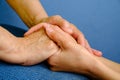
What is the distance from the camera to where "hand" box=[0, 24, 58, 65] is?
73 centimetres

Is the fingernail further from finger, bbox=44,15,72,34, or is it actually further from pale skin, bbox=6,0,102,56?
pale skin, bbox=6,0,102,56

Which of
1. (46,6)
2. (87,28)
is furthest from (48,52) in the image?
(87,28)

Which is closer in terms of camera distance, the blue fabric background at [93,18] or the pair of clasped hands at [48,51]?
the pair of clasped hands at [48,51]

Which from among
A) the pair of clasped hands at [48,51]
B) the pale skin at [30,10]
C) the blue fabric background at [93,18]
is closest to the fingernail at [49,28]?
→ the pair of clasped hands at [48,51]

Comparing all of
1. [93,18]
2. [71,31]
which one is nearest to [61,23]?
[71,31]

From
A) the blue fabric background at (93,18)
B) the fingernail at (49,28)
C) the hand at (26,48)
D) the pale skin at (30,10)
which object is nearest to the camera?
the hand at (26,48)

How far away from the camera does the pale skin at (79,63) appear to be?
770 millimetres

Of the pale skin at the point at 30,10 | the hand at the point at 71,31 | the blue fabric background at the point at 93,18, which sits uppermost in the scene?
the blue fabric background at the point at 93,18

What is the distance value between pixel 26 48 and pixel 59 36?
14cm

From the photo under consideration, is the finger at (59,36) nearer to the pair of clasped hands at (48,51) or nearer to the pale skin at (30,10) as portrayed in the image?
the pair of clasped hands at (48,51)

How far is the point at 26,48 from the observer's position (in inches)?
31.2

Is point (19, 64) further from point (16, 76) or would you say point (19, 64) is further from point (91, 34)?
point (91, 34)

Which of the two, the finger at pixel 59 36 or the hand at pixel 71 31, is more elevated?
the hand at pixel 71 31

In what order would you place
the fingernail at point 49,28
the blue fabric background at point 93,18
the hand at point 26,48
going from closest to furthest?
the hand at point 26,48 → the fingernail at point 49,28 → the blue fabric background at point 93,18
